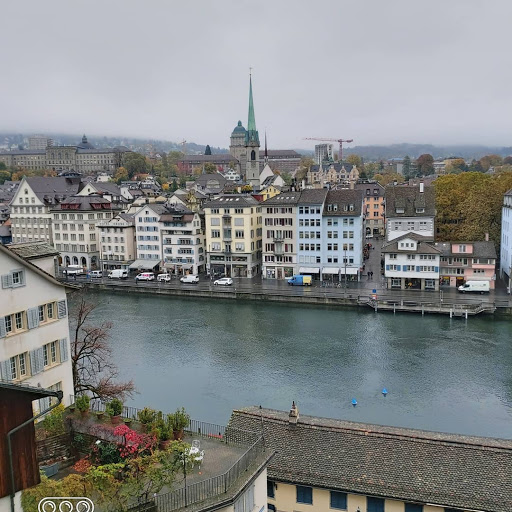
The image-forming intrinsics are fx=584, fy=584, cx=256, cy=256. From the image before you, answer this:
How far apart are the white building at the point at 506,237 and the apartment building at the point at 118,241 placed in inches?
1586

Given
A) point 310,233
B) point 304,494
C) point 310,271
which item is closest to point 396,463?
point 304,494

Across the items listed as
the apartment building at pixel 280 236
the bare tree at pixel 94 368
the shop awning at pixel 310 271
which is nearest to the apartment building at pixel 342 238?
the shop awning at pixel 310 271

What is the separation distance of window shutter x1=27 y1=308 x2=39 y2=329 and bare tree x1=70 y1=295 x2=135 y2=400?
18.5ft

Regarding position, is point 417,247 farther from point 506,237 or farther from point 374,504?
point 374,504

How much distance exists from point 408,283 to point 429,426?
89.2 ft

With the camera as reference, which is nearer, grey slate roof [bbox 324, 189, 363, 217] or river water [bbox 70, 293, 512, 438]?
river water [bbox 70, 293, 512, 438]

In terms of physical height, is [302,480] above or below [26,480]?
below

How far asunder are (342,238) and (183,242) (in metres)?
17.8

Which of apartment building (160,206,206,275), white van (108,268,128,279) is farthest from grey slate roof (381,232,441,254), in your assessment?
white van (108,268,128,279)

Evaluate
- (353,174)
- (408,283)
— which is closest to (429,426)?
(408,283)

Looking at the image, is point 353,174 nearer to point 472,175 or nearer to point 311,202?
point 472,175

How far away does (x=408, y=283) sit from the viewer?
52.7 metres

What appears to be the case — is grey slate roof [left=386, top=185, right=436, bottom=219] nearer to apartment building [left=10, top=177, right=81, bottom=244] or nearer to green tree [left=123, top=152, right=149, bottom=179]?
apartment building [left=10, top=177, right=81, bottom=244]

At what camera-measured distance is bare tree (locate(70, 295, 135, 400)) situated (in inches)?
982
